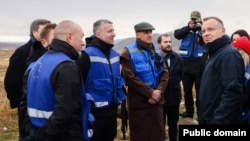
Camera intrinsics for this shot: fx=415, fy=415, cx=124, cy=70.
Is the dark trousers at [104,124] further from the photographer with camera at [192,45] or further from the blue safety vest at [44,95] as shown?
the photographer with camera at [192,45]

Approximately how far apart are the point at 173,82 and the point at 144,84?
1.28 m

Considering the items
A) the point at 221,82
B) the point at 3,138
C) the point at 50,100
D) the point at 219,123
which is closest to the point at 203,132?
the point at 219,123

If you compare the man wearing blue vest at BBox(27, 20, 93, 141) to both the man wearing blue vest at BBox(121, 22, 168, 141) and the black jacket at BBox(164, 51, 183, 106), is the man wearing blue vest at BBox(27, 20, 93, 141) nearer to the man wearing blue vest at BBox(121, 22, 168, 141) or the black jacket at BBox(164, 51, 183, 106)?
the man wearing blue vest at BBox(121, 22, 168, 141)

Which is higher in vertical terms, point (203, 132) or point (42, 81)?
point (42, 81)

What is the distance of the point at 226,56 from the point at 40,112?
2113 millimetres

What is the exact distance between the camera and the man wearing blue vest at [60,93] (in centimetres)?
Result: 378

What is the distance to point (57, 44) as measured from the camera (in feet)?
13.3

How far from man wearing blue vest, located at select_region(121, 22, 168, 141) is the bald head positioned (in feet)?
7.75

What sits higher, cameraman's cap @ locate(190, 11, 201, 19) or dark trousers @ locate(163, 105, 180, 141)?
cameraman's cap @ locate(190, 11, 201, 19)

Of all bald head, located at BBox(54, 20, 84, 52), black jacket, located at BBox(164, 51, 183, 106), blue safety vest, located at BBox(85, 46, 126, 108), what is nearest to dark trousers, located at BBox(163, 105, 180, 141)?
black jacket, located at BBox(164, 51, 183, 106)

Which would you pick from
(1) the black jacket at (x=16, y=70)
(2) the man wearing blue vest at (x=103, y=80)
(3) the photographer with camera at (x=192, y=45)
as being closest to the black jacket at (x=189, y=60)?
(3) the photographer with camera at (x=192, y=45)

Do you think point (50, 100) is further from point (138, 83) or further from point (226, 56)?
point (138, 83)

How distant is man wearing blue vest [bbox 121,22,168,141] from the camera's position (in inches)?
255

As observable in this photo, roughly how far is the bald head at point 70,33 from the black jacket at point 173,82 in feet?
11.8
